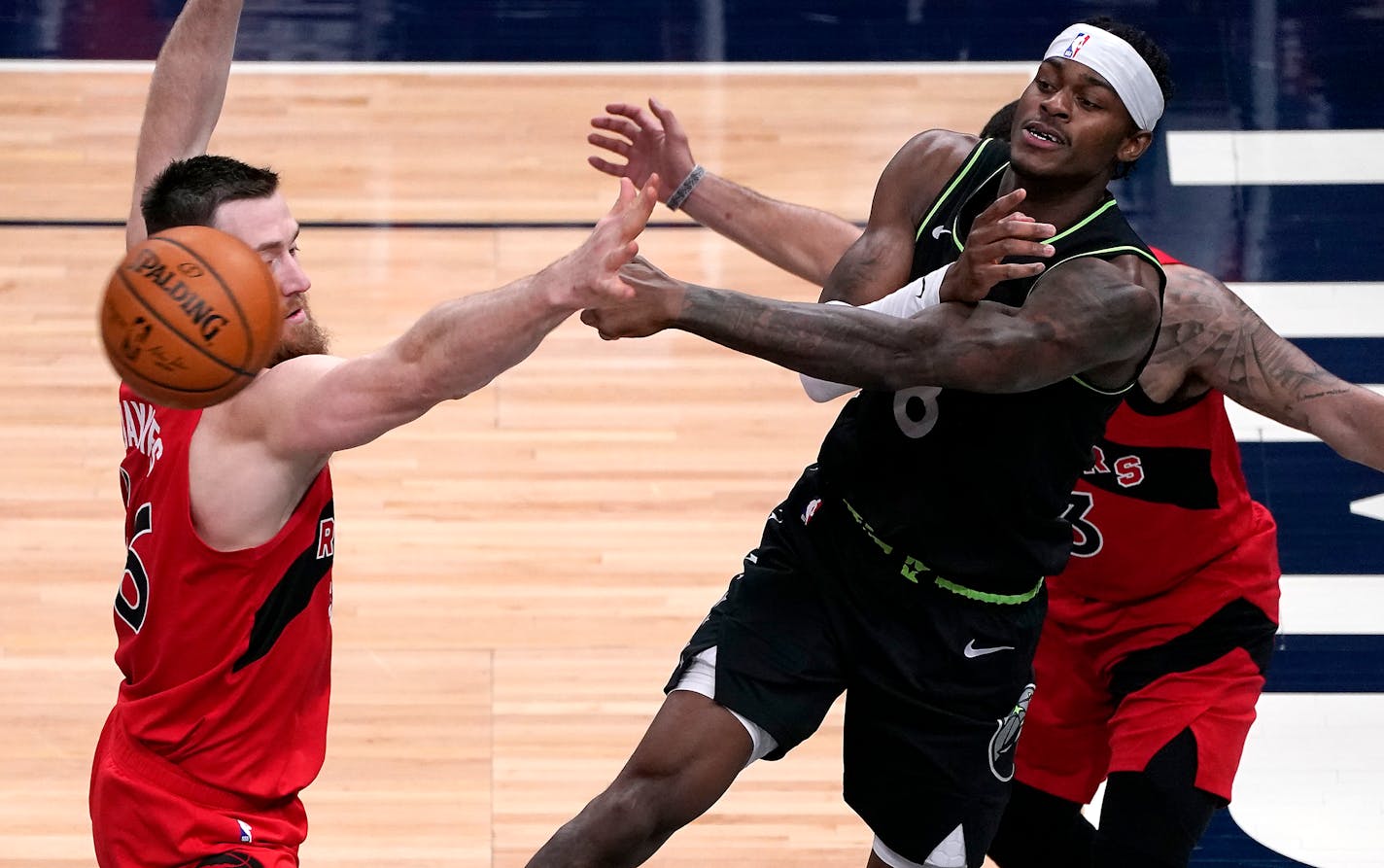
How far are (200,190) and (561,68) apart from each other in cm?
542

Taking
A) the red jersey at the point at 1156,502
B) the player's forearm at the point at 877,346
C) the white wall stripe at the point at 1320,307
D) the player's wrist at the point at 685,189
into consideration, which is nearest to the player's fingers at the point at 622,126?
the player's wrist at the point at 685,189

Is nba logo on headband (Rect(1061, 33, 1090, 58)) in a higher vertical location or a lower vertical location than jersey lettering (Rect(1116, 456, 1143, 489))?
higher

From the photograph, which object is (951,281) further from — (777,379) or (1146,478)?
(777,379)

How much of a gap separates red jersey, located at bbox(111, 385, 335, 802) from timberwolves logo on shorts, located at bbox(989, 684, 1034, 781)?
147 centimetres

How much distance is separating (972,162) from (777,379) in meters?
3.06

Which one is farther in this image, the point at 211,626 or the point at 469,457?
the point at 469,457

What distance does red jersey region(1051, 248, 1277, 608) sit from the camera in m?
4.46

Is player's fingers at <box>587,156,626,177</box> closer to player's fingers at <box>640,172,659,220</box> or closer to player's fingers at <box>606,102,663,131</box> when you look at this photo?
player's fingers at <box>606,102,663,131</box>

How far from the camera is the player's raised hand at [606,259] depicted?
3426 mm

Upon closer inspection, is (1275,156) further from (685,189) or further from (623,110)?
(623,110)

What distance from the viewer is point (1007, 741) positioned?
4.30 meters

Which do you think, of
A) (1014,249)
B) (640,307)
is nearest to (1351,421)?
(1014,249)

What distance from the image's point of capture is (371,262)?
776 centimetres

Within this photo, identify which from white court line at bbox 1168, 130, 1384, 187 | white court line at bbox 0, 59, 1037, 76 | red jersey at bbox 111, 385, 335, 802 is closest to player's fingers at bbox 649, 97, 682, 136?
red jersey at bbox 111, 385, 335, 802
